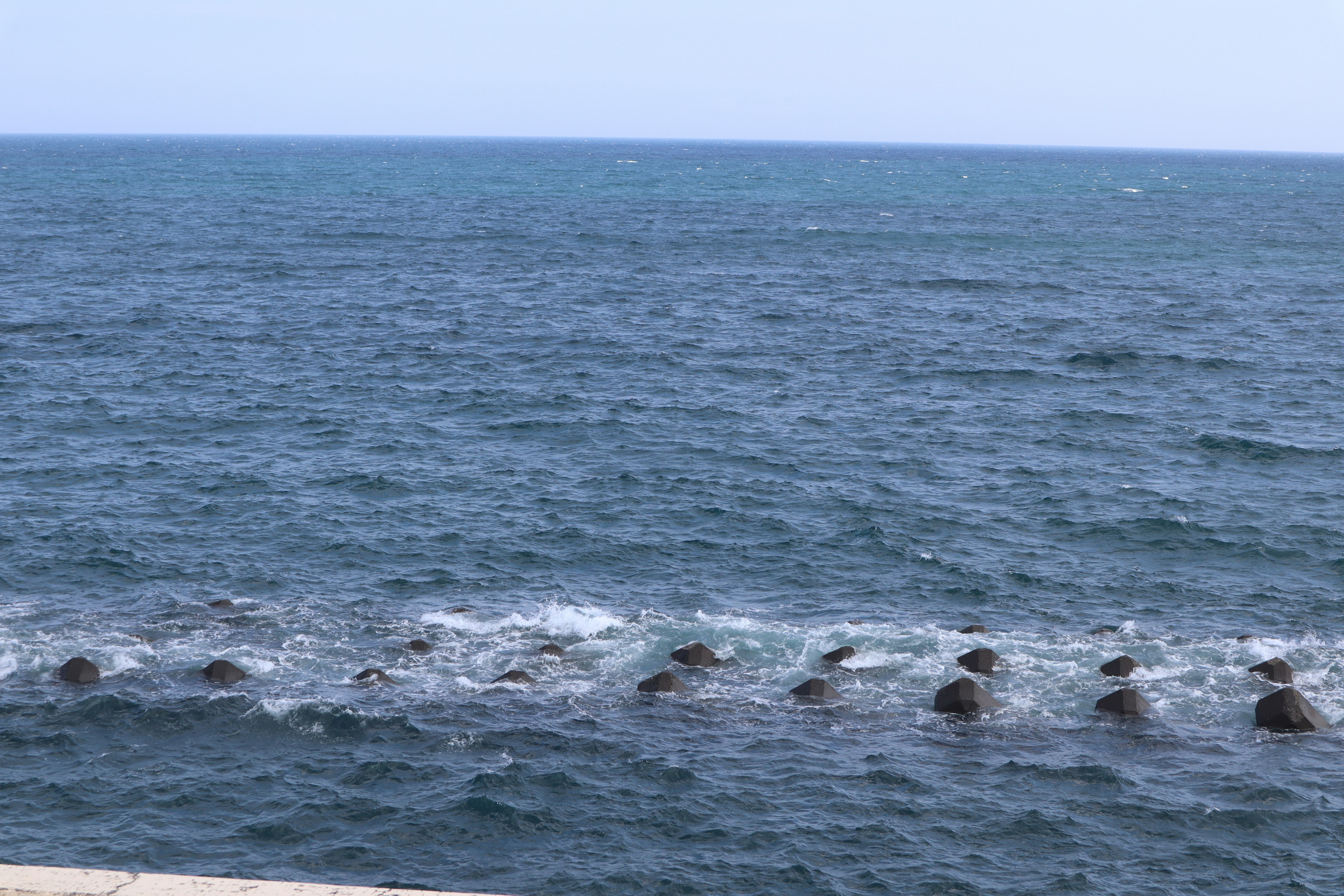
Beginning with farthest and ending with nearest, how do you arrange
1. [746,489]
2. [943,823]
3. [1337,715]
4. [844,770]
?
[746,489]
[1337,715]
[844,770]
[943,823]

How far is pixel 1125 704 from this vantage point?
23.5m

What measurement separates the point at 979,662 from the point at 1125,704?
10.4 feet

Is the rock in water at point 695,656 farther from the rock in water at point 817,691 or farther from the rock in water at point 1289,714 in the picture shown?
the rock in water at point 1289,714

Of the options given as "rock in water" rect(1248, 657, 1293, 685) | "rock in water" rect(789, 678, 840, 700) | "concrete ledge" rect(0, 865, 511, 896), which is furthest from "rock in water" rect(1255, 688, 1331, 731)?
"concrete ledge" rect(0, 865, 511, 896)

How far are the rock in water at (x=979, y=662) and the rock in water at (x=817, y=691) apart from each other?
3.33m

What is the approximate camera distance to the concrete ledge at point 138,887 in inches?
469

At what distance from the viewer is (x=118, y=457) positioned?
40.7 metres

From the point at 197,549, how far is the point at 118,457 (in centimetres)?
1037

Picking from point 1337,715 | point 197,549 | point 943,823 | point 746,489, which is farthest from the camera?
point 746,489

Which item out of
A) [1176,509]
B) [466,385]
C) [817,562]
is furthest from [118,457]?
[1176,509]

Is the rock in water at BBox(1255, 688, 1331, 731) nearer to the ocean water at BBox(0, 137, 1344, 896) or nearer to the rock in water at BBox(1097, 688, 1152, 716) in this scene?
the ocean water at BBox(0, 137, 1344, 896)

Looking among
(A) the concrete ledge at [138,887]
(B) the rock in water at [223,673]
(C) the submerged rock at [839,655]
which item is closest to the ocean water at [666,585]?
(B) the rock in water at [223,673]

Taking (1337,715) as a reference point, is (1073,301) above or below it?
above

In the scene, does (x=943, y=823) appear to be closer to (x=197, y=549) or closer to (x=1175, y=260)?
(x=197, y=549)
